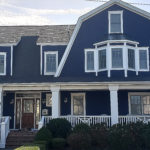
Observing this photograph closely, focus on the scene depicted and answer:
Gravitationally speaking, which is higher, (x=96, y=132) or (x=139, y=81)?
(x=139, y=81)

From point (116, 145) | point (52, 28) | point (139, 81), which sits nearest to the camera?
point (116, 145)

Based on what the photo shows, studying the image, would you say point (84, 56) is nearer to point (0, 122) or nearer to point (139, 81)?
point (139, 81)

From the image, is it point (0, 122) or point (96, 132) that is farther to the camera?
point (0, 122)

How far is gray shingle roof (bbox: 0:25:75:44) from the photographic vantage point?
2338cm

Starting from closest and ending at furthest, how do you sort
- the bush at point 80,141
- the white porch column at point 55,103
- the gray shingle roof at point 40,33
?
1. the bush at point 80,141
2. the white porch column at point 55,103
3. the gray shingle roof at point 40,33

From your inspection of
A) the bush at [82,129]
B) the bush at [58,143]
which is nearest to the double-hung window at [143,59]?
the bush at [82,129]

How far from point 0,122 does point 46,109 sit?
3.97 meters

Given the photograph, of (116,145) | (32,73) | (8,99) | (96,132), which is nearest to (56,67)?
(32,73)

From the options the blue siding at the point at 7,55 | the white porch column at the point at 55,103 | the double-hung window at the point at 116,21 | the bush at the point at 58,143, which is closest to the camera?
the bush at the point at 58,143

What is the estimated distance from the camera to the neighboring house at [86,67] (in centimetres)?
2066

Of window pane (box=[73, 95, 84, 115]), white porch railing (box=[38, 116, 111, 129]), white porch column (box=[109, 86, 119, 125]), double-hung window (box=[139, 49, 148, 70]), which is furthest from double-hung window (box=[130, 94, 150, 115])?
window pane (box=[73, 95, 84, 115])

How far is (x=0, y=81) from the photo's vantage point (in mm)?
20688

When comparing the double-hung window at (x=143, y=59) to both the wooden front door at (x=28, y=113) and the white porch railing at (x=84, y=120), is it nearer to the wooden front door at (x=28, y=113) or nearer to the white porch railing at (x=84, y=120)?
the white porch railing at (x=84, y=120)

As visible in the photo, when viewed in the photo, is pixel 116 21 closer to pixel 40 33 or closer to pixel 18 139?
pixel 40 33
